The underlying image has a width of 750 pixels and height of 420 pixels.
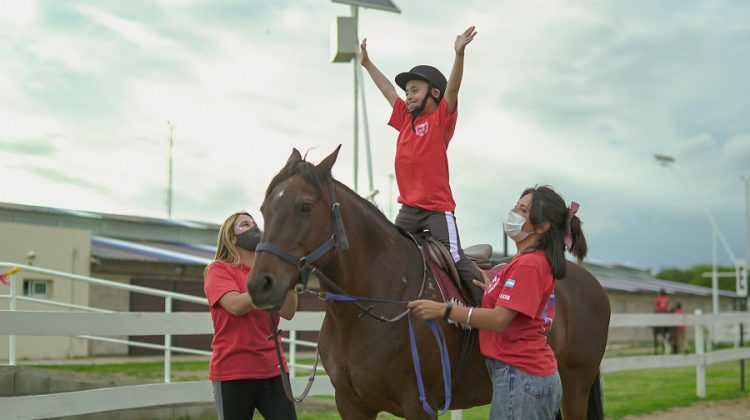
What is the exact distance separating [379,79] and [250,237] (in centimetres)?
157

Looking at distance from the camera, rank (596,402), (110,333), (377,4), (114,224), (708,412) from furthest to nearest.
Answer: (114,224), (377,4), (708,412), (110,333), (596,402)

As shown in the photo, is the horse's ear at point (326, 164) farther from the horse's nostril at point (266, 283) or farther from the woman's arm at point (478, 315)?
the woman's arm at point (478, 315)

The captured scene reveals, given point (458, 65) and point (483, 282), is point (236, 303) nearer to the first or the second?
point (483, 282)

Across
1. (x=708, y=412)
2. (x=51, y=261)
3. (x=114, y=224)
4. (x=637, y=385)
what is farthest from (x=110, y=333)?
(x=114, y=224)

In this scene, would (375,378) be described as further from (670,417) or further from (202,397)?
(670,417)

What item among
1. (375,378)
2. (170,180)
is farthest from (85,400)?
(170,180)

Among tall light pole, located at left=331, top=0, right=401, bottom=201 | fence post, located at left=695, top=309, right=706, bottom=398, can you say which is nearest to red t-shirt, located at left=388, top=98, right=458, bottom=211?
fence post, located at left=695, top=309, right=706, bottom=398

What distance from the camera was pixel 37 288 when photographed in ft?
70.2

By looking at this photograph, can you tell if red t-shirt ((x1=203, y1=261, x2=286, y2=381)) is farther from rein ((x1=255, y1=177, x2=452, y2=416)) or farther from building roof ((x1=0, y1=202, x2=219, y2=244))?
building roof ((x1=0, y1=202, x2=219, y2=244))

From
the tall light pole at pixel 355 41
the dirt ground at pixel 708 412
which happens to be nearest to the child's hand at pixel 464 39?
the dirt ground at pixel 708 412

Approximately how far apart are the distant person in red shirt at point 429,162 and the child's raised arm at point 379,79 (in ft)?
1.16

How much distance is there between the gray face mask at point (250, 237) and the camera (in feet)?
16.5

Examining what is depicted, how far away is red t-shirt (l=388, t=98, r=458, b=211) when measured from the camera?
5.26 metres

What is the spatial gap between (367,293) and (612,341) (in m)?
37.2
